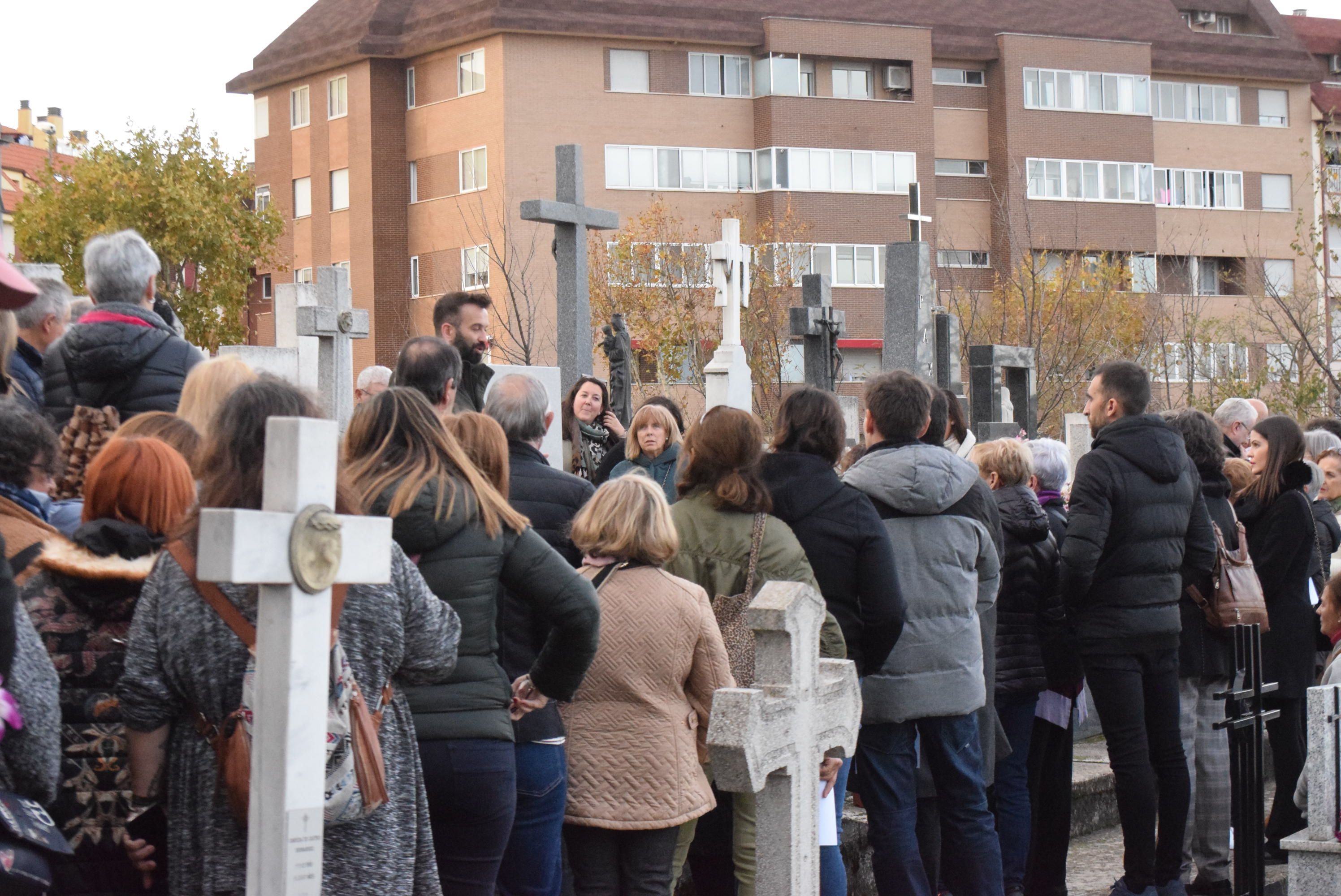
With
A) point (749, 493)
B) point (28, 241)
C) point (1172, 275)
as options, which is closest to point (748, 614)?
point (749, 493)

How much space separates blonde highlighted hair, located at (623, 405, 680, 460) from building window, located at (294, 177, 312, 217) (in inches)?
1868

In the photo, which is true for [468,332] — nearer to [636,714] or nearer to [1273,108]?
[636,714]

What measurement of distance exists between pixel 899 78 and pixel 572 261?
41.7 meters

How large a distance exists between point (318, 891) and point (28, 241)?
135 feet

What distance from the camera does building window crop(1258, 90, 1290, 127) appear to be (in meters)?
60.3

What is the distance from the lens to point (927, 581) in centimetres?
660

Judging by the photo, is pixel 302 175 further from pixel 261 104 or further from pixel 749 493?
pixel 749 493

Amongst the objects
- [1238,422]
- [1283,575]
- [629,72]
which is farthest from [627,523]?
[629,72]

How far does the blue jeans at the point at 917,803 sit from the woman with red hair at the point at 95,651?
321 centimetres

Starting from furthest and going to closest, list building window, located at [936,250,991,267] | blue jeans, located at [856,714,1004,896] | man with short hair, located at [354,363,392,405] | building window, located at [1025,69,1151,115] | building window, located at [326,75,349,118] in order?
building window, located at [1025,69,1151,115]
building window, located at [936,250,991,267]
building window, located at [326,75,349,118]
man with short hair, located at [354,363,392,405]
blue jeans, located at [856,714,1004,896]

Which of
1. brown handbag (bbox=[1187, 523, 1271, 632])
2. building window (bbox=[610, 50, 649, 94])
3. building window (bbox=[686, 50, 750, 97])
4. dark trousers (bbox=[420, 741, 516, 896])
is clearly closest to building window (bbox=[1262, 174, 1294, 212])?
building window (bbox=[686, 50, 750, 97])

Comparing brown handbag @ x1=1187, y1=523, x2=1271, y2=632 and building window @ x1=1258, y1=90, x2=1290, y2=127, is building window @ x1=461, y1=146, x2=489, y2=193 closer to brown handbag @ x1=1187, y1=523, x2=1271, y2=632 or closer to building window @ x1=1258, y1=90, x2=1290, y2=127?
building window @ x1=1258, y1=90, x2=1290, y2=127

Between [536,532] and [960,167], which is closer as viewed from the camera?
[536,532]

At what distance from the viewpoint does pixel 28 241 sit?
41562mm
